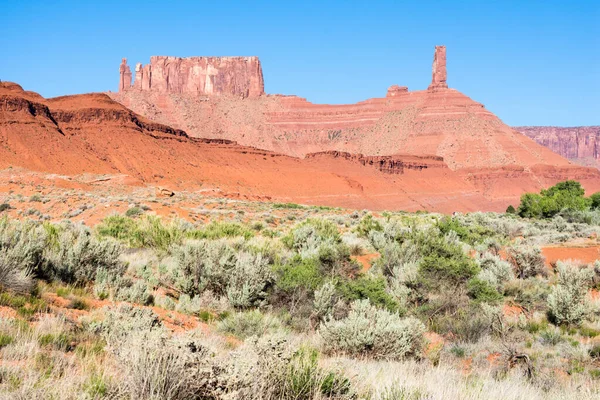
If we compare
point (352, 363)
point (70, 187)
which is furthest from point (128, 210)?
point (70, 187)

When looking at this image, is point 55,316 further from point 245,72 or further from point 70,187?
point 245,72

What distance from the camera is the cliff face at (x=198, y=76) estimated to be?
142 meters

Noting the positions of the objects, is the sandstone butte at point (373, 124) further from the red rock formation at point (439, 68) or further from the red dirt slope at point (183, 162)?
the red dirt slope at point (183, 162)

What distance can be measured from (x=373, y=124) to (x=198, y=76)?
52.7 metres

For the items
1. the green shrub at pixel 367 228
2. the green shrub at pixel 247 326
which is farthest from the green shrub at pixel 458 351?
the green shrub at pixel 367 228

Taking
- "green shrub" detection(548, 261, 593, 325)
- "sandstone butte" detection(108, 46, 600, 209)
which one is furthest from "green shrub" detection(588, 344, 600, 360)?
"sandstone butte" detection(108, 46, 600, 209)

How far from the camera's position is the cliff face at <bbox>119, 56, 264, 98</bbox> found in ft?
467

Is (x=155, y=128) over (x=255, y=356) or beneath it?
over

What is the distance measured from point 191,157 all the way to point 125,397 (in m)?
78.0

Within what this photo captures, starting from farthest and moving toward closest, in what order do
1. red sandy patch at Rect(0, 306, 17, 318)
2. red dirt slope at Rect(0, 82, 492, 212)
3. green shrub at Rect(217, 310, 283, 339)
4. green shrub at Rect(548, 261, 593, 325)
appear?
red dirt slope at Rect(0, 82, 492, 212) < green shrub at Rect(548, 261, 593, 325) < green shrub at Rect(217, 310, 283, 339) < red sandy patch at Rect(0, 306, 17, 318)

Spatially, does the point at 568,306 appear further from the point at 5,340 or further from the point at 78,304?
the point at 5,340

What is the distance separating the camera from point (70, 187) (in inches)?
1836

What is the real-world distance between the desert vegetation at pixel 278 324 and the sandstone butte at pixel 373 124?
94952mm

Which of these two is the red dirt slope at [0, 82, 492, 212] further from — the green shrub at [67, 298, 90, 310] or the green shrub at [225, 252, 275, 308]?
the green shrub at [67, 298, 90, 310]
